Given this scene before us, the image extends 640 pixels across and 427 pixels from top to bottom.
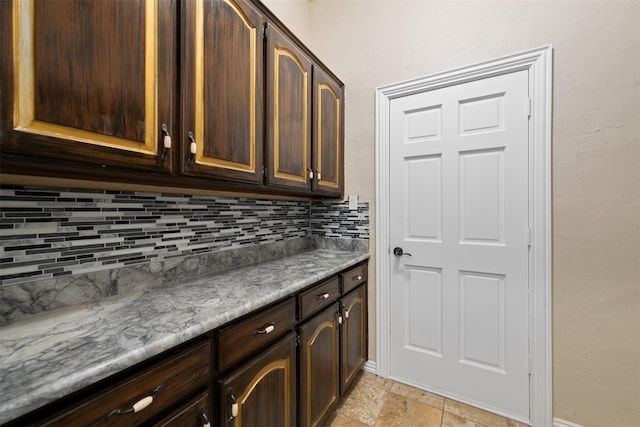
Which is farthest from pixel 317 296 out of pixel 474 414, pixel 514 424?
pixel 514 424

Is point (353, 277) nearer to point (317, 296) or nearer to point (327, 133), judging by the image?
point (317, 296)

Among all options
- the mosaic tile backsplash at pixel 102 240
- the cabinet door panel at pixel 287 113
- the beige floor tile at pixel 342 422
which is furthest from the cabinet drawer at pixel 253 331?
the beige floor tile at pixel 342 422

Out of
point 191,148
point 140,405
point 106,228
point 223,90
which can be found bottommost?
point 140,405

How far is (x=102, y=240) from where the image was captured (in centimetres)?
100

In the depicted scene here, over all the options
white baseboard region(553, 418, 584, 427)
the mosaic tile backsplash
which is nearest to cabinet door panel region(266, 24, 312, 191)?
the mosaic tile backsplash

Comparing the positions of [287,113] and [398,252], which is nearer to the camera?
[287,113]

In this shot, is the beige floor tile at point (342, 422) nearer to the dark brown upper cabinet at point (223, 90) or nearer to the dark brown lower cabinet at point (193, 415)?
the dark brown lower cabinet at point (193, 415)

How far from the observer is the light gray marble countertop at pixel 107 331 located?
1.67ft

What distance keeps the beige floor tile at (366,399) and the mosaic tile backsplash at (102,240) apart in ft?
3.56

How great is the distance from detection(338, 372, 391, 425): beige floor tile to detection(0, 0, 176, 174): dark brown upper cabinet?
170 centimetres

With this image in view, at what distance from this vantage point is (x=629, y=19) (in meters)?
1.31

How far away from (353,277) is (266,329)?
2.80 ft

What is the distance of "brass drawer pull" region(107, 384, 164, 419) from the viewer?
59 cm

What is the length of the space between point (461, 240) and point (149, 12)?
1.86 metres
